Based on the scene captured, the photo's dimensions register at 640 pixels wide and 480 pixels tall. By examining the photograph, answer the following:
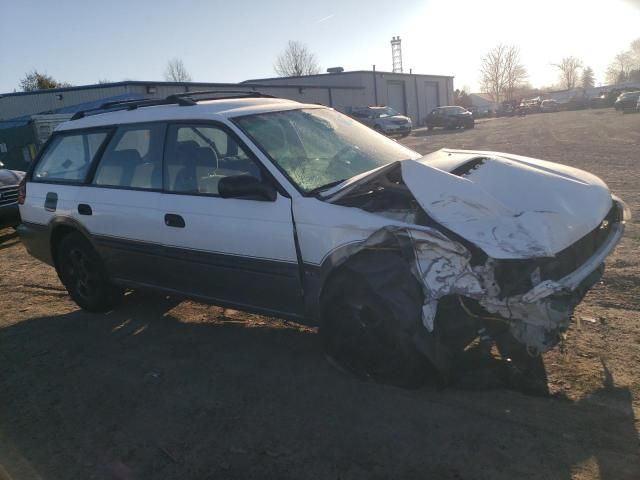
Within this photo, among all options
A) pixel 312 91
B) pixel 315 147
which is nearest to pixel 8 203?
pixel 315 147

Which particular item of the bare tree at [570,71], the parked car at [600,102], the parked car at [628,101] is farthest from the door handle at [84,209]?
the bare tree at [570,71]

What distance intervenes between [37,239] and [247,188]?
312cm

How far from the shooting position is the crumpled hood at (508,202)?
2.90 meters

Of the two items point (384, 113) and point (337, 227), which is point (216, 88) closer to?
point (384, 113)

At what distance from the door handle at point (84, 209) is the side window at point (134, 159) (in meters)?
0.23

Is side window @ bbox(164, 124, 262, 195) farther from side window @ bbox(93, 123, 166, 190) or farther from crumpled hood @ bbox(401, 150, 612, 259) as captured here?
crumpled hood @ bbox(401, 150, 612, 259)

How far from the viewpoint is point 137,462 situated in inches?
117

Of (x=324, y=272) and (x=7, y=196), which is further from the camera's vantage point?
(x=7, y=196)

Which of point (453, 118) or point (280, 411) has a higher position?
point (280, 411)

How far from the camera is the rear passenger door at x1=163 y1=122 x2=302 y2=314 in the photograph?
3.68 m

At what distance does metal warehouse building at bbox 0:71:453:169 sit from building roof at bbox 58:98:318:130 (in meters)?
2.67

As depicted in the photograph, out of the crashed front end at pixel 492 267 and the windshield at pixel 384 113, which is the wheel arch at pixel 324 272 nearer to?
the crashed front end at pixel 492 267

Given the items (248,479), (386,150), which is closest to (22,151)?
(386,150)

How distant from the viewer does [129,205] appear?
458 cm
